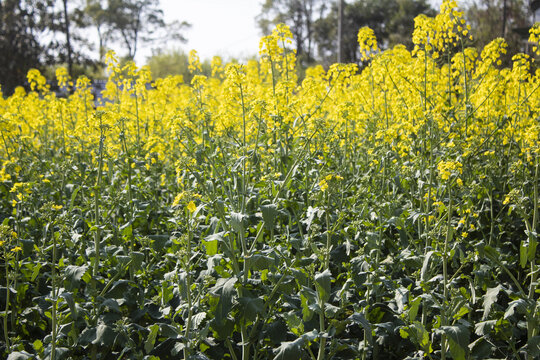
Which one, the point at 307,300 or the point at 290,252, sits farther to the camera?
the point at 290,252

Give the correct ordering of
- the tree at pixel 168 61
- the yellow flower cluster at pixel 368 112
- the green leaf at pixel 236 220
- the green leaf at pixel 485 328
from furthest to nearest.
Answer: the tree at pixel 168 61 → the yellow flower cluster at pixel 368 112 → the green leaf at pixel 485 328 → the green leaf at pixel 236 220

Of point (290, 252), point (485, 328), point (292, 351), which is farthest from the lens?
point (290, 252)

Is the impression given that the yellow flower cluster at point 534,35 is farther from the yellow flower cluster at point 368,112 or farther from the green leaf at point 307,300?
the green leaf at point 307,300

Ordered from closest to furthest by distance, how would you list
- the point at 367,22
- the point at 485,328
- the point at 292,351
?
the point at 292,351 → the point at 485,328 → the point at 367,22

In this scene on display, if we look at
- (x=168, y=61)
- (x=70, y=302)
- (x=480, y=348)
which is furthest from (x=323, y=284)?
(x=168, y=61)

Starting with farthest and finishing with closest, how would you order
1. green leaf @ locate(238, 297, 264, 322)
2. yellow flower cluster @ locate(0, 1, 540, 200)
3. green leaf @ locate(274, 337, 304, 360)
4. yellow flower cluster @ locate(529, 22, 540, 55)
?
yellow flower cluster @ locate(529, 22, 540, 55), yellow flower cluster @ locate(0, 1, 540, 200), green leaf @ locate(238, 297, 264, 322), green leaf @ locate(274, 337, 304, 360)

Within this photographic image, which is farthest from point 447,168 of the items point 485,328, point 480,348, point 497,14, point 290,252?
point 497,14

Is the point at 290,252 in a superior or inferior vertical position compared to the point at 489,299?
superior

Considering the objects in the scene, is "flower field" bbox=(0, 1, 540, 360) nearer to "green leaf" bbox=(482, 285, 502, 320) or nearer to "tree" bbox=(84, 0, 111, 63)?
"green leaf" bbox=(482, 285, 502, 320)

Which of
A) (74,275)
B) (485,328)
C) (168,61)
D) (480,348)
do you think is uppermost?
(168,61)

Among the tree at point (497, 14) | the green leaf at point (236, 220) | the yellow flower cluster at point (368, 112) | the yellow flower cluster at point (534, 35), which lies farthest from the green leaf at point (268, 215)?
the tree at point (497, 14)

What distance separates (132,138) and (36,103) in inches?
106

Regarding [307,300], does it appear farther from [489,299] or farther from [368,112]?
[368,112]

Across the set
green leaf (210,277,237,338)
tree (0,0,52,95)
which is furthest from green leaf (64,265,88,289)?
tree (0,0,52,95)
